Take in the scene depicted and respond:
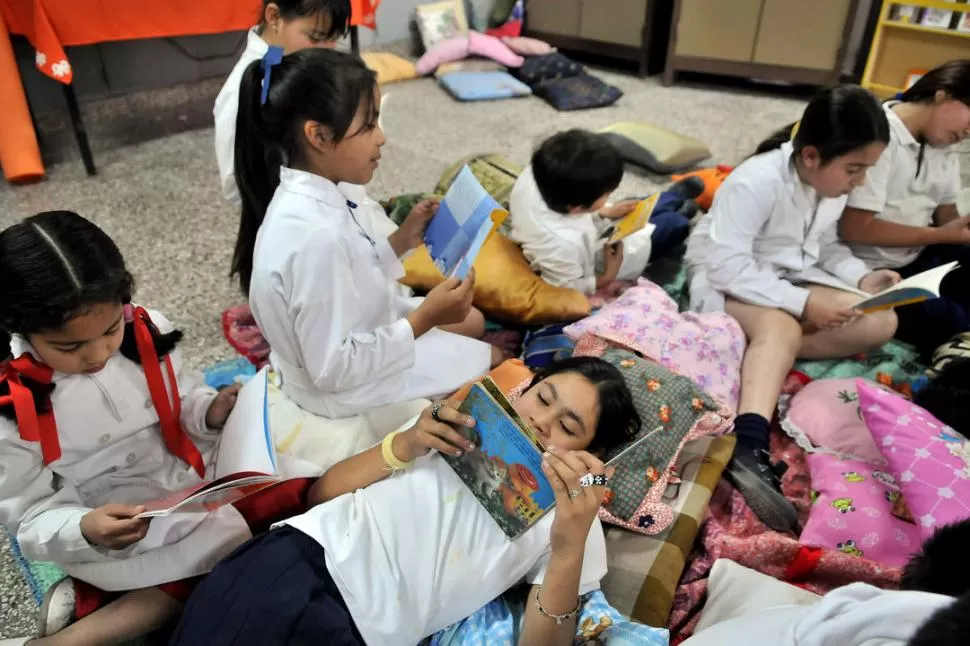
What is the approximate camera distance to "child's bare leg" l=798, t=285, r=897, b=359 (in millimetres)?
1799

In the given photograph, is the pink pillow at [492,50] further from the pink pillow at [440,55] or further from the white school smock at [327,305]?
the white school smock at [327,305]

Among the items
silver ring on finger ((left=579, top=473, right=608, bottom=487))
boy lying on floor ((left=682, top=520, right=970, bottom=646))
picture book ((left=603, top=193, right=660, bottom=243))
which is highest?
boy lying on floor ((left=682, top=520, right=970, bottom=646))

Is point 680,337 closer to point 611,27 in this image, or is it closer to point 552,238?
point 552,238

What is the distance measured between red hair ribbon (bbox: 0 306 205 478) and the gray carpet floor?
43cm

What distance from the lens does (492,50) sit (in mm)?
3896

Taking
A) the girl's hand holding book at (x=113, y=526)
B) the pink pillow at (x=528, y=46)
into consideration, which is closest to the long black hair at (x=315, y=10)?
the girl's hand holding book at (x=113, y=526)

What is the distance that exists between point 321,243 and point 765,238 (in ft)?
3.91

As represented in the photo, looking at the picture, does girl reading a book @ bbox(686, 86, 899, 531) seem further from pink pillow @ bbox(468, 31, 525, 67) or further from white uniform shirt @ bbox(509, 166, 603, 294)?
pink pillow @ bbox(468, 31, 525, 67)

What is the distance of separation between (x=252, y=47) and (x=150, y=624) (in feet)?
4.47

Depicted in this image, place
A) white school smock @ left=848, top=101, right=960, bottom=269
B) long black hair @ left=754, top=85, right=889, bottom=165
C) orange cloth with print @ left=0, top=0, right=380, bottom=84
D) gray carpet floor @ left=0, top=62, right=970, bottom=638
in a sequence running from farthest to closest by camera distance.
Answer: orange cloth with print @ left=0, top=0, right=380, bottom=84 → gray carpet floor @ left=0, top=62, right=970, bottom=638 → white school smock @ left=848, top=101, right=960, bottom=269 → long black hair @ left=754, top=85, right=889, bottom=165

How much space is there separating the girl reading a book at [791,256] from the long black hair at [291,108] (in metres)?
1.00

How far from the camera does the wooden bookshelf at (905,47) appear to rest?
328cm

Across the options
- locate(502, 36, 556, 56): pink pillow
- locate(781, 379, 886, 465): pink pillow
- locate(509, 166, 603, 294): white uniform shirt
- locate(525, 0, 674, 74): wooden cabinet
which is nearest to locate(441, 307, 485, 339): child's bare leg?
locate(509, 166, 603, 294): white uniform shirt

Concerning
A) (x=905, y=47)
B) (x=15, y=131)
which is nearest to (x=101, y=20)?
(x=15, y=131)
